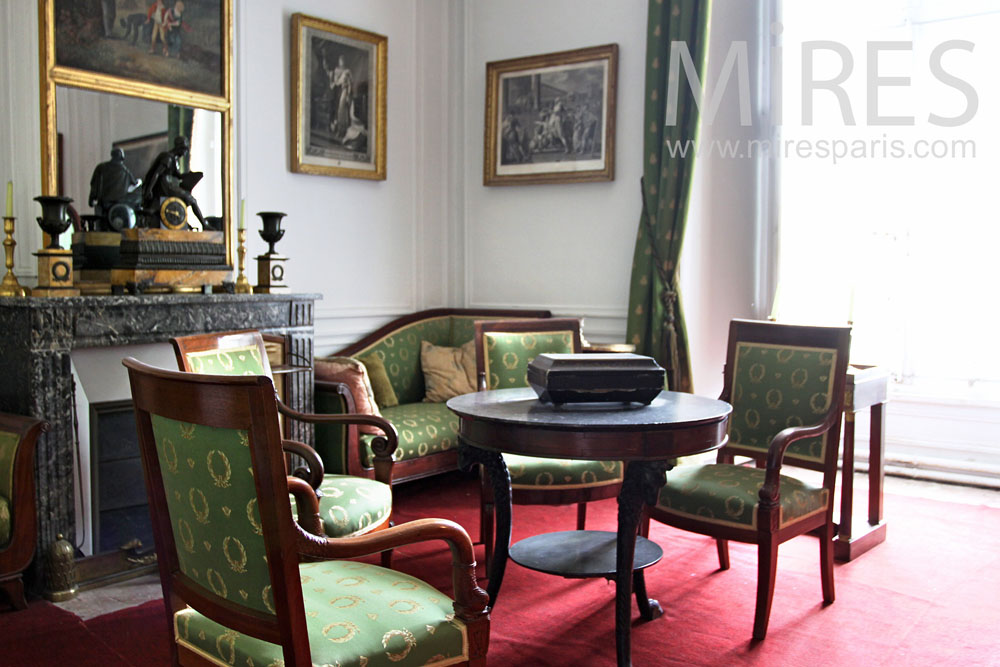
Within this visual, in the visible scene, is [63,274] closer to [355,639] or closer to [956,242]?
[355,639]

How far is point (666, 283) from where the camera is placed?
203 inches

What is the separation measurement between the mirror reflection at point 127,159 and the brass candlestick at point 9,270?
38 cm

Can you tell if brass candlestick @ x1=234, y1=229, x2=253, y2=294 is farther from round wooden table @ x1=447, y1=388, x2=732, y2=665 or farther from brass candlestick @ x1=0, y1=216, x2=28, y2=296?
round wooden table @ x1=447, y1=388, x2=732, y2=665

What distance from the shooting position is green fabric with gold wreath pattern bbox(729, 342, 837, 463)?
3.40m

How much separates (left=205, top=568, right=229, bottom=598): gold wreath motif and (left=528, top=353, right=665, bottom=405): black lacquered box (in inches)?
50.9

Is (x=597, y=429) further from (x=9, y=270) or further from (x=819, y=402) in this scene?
(x=9, y=270)

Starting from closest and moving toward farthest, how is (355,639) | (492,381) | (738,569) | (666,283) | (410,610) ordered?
(355,639) < (410,610) < (738,569) < (492,381) < (666,283)

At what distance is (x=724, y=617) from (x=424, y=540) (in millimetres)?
1799

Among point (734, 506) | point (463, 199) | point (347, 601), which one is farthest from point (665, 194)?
point (347, 601)

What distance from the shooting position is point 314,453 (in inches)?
112

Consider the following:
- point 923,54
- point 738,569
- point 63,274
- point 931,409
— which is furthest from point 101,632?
point 923,54

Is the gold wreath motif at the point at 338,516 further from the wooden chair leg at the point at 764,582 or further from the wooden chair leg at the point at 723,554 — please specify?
the wooden chair leg at the point at 723,554

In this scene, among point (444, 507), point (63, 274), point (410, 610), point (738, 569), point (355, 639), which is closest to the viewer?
point (355, 639)

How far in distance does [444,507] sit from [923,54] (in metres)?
4.02
